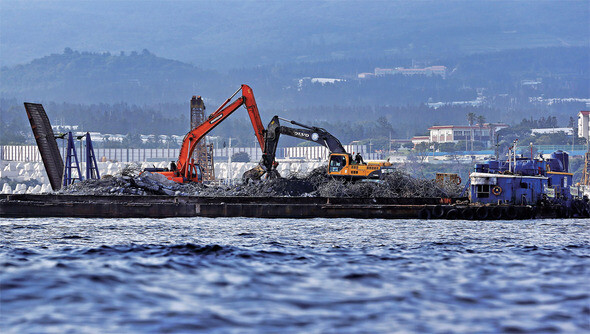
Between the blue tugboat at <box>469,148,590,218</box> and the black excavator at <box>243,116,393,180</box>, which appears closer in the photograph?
the blue tugboat at <box>469,148,590,218</box>

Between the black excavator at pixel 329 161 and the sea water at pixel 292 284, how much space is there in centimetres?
2067

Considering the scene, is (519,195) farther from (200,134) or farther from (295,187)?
(200,134)

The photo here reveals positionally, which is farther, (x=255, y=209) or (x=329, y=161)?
(x=329, y=161)

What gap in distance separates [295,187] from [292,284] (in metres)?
35.1

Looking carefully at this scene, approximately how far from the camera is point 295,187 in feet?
164

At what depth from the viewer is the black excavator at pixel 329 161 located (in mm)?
49000

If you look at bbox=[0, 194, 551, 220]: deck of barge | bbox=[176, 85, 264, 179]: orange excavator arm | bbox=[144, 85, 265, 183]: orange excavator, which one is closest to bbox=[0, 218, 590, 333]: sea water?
bbox=[0, 194, 551, 220]: deck of barge

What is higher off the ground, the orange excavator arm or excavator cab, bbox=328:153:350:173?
the orange excavator arm

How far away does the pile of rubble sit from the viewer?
48438mm

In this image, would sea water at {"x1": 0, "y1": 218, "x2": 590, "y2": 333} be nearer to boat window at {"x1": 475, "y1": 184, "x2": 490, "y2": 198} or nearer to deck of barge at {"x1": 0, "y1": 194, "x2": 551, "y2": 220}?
deck of barge at {"x1": 0, "y1": 194, "x2": 551, "y2": 220}

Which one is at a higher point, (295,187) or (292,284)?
(295,187)

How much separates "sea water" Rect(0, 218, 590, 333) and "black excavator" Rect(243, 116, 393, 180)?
2067cm

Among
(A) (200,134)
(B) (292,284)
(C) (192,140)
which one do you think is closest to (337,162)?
(A) (200,134)

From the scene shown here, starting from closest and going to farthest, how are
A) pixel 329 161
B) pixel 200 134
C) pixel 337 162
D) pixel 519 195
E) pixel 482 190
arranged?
1. pixel 482 190
2. pixel 519 195
3. pixel 329 161
4. pixel 337 162
5. pixel 200 134
